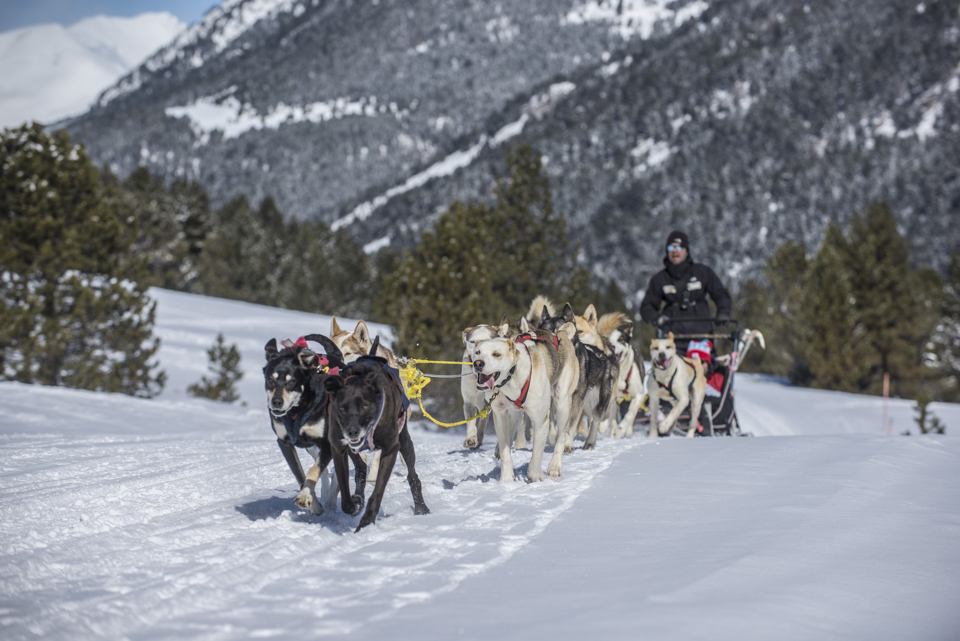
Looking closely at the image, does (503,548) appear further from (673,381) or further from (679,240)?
(679,240)

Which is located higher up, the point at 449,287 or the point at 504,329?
the point at 449,287

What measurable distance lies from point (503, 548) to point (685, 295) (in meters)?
6.07

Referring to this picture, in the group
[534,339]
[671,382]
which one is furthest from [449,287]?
[534,339]

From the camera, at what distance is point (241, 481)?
559 cm

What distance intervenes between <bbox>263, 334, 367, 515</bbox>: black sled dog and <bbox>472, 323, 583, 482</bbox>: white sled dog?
102cm

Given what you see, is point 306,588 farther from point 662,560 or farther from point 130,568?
point 662,560

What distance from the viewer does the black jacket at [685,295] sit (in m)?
8.98

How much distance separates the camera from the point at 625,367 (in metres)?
8.94

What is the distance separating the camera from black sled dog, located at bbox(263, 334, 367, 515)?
4.27 meters

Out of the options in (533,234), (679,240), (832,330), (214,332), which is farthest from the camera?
(832,330)

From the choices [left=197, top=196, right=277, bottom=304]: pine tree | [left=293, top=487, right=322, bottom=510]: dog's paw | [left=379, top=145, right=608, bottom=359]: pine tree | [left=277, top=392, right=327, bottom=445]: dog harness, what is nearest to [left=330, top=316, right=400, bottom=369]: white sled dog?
[left=277, top=392, right=327, bottom=445]: dog harness

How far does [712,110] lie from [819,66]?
23545mm

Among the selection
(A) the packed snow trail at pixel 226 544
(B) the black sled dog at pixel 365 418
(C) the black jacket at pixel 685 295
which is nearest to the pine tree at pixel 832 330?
(C) the black jacket at pixel 685 295

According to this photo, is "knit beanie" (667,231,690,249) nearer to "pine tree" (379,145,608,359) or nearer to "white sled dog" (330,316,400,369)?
"white sled dog" (330,316,400,369)
